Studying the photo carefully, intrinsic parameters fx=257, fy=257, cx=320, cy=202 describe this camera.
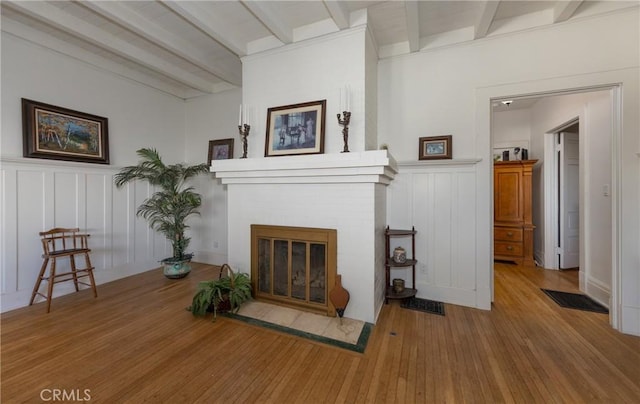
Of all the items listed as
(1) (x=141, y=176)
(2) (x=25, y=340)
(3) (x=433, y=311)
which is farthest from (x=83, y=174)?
(3) (x=433, y=311)

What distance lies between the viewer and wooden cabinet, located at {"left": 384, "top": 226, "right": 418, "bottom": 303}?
2.80 metres

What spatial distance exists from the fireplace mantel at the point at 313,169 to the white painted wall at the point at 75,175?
1.87 metres

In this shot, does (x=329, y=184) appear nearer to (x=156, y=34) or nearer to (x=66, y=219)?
(x=156, y=34)

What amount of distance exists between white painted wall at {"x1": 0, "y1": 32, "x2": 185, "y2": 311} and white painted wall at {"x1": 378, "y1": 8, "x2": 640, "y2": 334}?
3.67 m

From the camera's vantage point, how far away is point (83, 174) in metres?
3.33

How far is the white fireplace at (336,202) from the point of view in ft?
7.91

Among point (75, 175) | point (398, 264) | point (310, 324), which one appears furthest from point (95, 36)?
point (398, 264)

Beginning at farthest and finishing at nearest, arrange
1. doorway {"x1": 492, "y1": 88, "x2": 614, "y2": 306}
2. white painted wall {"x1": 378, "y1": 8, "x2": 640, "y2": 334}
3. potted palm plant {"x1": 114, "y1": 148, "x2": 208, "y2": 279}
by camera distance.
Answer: potted palm plant {"x1": 114, "y1": 148, "x2": 208, "y2": 279} < doorway {"x1": 492, "y1": 88, "x2": 614, "y2": 306} < white painted wall {"x1": 378, "y1": 8, "x2": 640, "y2": 334}

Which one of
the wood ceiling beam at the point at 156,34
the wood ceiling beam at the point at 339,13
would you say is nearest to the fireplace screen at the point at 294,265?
the wood ceiling beam at the point at 339,13

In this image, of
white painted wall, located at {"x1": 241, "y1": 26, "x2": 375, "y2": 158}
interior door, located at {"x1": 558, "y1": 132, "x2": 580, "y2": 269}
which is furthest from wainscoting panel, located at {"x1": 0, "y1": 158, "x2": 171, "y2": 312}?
interior door, located at {"x1": 558, "y1": 132, "x2": 580, "y2": 269}

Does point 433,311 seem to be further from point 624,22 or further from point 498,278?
point 624,22

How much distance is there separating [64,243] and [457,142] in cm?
473

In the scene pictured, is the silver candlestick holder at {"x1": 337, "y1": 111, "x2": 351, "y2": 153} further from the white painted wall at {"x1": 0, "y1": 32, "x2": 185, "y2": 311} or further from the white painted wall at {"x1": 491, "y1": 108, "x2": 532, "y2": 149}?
the white painted wall at {"x1": 491, "y1": 108, "x2": 532, "y2": 149}

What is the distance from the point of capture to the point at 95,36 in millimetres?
2852
